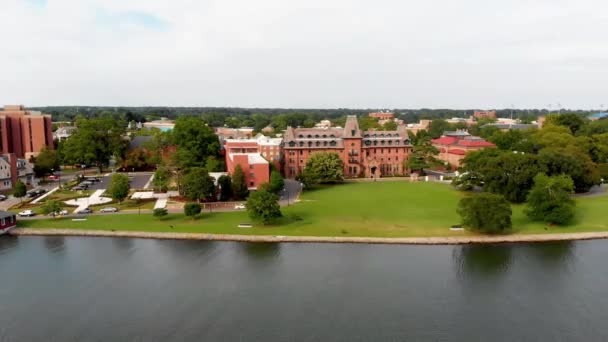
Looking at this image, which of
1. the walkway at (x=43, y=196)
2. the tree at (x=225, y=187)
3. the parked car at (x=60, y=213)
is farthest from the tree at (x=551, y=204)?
the walkway at (x=43, y=196)

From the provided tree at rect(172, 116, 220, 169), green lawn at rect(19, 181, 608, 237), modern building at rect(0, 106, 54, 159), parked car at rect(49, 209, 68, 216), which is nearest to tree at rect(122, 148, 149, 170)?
tree at rect(172, 116, 220, 169)

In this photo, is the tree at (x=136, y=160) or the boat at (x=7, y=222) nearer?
the boat at (x=7, y=222)

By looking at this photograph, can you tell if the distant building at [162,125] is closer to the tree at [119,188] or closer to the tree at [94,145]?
the tree at [94,145]

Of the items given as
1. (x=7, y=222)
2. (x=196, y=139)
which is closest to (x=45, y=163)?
(x=196, y=139)

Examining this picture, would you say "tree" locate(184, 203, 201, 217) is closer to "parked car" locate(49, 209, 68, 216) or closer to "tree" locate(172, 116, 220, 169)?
"parked car" locate(49, 209, 68, 216)

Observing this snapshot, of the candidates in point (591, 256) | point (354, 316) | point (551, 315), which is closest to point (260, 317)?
point (354, 316)

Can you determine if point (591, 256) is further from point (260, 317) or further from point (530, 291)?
point (260, 317)

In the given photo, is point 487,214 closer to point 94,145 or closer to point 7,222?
point 7,222
